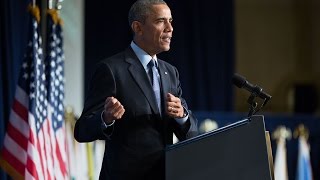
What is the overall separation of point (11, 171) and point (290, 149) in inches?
120

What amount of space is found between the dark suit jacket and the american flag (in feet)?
4.98

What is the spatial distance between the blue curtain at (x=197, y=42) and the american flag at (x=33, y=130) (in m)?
2.04

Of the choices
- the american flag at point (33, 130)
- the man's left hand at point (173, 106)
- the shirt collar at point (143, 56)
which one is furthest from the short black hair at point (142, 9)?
the american flag at point (33, 130)

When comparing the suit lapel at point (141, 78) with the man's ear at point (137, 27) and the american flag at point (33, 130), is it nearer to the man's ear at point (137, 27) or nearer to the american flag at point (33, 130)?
the man's ear at point (137, 27)

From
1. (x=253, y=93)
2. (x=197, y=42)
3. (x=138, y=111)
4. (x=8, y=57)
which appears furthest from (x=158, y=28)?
(x=197, y=42)

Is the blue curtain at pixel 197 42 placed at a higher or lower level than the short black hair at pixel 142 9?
lower

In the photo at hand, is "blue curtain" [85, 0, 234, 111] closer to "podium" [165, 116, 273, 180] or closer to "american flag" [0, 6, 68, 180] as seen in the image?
"american flag" [0, 6, 68, 180]

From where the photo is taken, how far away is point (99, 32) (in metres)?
6.33

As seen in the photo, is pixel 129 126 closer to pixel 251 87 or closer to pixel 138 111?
pixel 138 111

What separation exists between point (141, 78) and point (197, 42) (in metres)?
4.30

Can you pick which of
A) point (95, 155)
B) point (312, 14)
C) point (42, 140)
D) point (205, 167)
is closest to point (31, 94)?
point (42, 140)

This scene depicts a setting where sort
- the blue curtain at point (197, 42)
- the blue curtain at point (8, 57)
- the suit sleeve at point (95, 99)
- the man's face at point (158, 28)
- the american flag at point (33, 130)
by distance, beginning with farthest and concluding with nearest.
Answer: the blue curtain at point (197, 42) < the blue curtain at point (8, 57) < the american flag at point (33, 130) < the man's face at point (158, 28) < the suit sleeve at point (95, 99)

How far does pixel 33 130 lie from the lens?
13.2 ft

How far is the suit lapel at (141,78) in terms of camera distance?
2.55 meters
